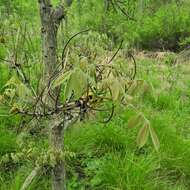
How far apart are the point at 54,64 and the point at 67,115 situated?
0.27 meters

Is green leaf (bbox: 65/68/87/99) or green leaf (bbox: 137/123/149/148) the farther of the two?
green leaf (bbox: 137/123/149/148)

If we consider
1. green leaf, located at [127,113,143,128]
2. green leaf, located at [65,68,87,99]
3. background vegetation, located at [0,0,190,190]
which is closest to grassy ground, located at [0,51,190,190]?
background vegetation, located at [0,0,190,190]

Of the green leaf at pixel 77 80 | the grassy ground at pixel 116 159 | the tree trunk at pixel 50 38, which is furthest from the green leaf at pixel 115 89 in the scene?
the grassy ground at pixel 116 159

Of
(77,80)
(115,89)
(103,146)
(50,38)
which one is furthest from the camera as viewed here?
(103,146)

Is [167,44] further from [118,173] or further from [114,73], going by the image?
[114,73]

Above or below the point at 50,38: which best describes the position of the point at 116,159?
below

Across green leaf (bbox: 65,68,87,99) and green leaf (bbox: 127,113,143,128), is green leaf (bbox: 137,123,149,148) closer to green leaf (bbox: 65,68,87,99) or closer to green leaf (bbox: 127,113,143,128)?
green leaf (bbox: 127,113,143,128)

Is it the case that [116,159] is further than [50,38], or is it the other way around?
[116,159]

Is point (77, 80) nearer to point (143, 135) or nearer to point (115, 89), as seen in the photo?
point (115, 89)

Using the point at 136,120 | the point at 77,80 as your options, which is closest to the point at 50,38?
the point at 136,120

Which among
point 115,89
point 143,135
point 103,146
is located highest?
point 115,89

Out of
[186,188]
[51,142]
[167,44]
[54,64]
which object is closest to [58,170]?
[51,142]

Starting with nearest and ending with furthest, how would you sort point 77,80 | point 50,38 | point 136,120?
point 77,80, point 136,120, point 50,38

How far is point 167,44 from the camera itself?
15.7 m
